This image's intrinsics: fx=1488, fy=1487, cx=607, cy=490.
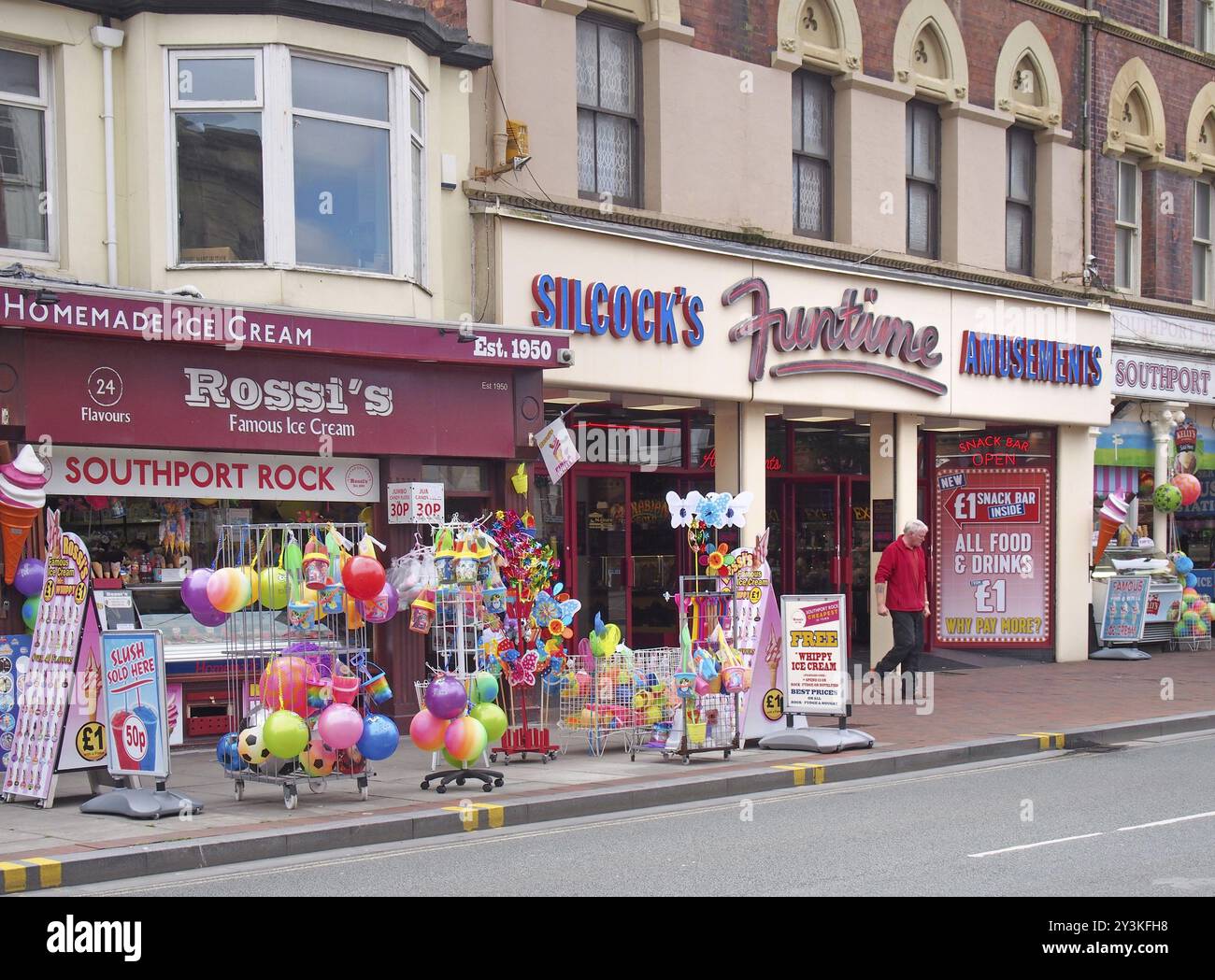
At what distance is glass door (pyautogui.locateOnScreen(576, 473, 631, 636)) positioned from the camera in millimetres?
17688

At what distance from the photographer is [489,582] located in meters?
11.7

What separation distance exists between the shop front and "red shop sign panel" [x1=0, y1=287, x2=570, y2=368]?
0.68 meters

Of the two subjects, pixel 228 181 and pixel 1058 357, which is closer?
pixel 228 181

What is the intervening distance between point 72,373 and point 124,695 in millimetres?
3374

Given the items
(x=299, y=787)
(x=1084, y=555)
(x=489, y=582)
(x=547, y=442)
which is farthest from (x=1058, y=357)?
(x=299, y=787)

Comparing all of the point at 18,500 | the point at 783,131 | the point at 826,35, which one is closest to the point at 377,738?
the point at 18,500

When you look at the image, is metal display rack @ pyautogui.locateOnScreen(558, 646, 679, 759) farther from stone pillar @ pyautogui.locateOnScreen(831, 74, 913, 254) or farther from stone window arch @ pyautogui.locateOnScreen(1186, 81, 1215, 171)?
stone window arch @ pyautogui.locateOnScreen(1186, 81, 1215, 171)

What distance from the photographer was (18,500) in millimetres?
11836

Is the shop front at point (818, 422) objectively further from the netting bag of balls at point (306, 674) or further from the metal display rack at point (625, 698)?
the netting bag of balls at point (306, 674)

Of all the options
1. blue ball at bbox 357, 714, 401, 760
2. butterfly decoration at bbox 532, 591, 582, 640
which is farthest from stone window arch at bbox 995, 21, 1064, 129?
blue ball at bbox 357, 714, 401, 760

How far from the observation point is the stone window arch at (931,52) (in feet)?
66.2

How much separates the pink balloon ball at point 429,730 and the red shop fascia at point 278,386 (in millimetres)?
3292

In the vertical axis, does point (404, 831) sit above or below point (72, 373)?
below

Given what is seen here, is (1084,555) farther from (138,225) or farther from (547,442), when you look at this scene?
(138,225)
